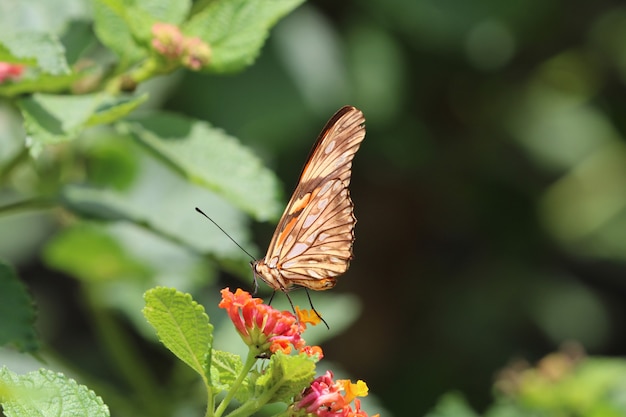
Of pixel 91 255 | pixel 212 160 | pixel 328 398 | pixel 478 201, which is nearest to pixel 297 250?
pixel 212 160

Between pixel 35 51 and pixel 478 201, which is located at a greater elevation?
pixel 35 51

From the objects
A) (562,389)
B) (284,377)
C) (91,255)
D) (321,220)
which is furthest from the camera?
(91,255)

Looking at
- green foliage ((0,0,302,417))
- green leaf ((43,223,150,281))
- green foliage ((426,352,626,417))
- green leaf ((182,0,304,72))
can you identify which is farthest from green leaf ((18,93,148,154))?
green foliage ((426,352,626,417))

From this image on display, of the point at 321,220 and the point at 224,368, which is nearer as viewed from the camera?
the point at 224,368

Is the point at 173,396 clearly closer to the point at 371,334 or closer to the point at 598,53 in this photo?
the point at 371,334

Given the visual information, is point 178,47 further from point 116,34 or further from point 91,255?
point 91,255

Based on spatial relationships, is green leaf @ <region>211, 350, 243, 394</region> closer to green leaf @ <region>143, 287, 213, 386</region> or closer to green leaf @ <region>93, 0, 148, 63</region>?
green leaf @ <region>143, 287, 213, 386</region>

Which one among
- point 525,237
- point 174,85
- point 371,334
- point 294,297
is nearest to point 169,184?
point 294,297
